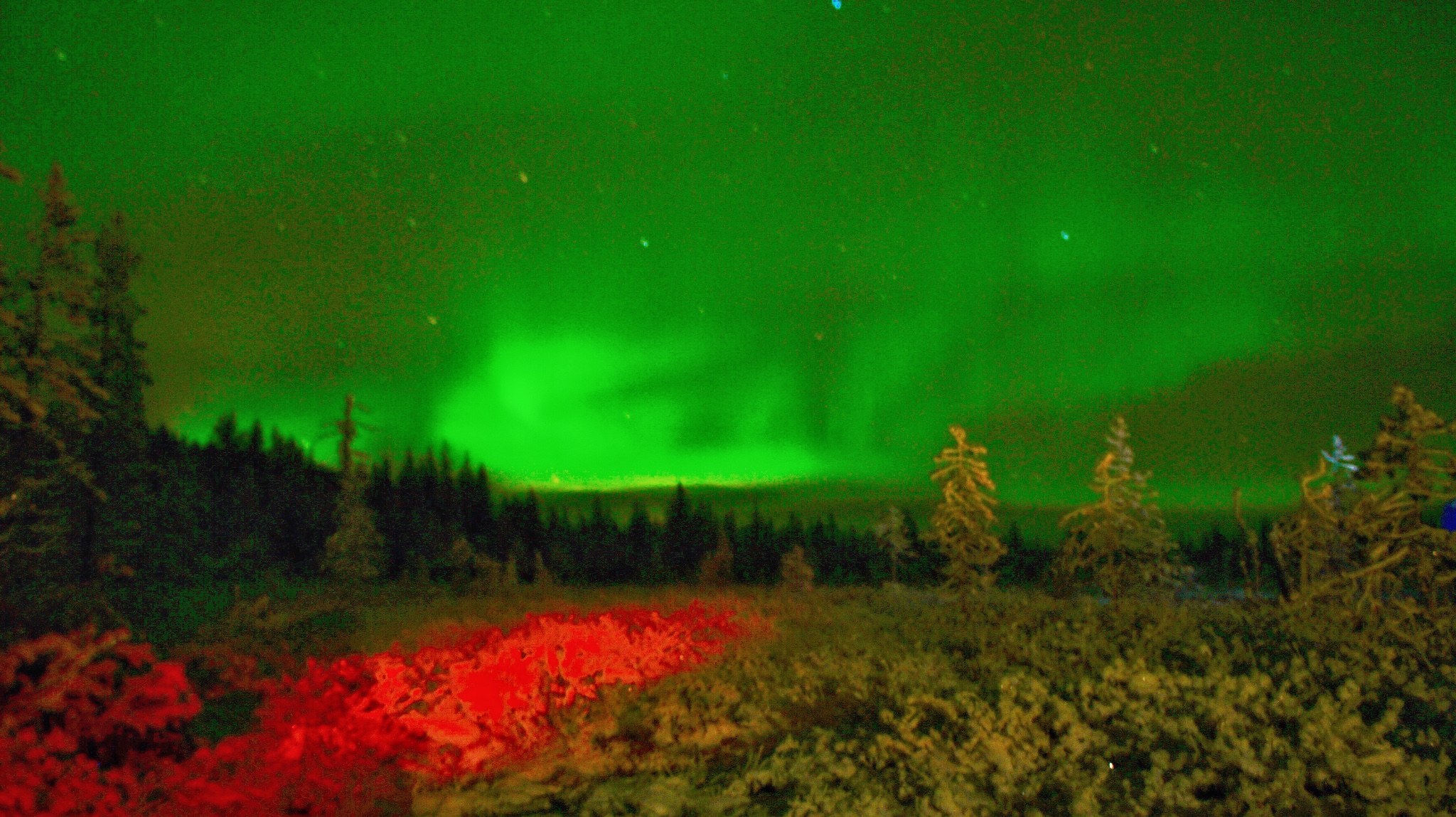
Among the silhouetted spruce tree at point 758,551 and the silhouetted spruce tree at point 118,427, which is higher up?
the silhouetted spruce tree at point 118,427

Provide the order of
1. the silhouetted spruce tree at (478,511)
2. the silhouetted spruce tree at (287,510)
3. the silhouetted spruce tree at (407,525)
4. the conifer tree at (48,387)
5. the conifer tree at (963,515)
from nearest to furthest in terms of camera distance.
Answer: the conifer tree at (48,387)
the conifer tree at (963,515)
the silhouetted spruce tree at (287,510)
the silhouetted spruce tree at (407,525)
the silhouetted spruce tree at (478,511)

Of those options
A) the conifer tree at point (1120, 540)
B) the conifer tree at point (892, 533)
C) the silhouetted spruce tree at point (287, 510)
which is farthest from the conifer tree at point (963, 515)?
the silhouetted spruce tree at point (287, 510)

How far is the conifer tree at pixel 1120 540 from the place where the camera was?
2675 centimetres

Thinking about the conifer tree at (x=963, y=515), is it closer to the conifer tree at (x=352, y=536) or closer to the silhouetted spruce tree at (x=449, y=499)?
the conifer tree at (x=352, y=536)

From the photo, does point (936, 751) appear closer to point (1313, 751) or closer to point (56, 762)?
point (1313, 751)

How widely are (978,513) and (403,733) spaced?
2581 cm

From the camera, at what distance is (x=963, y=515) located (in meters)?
31.6

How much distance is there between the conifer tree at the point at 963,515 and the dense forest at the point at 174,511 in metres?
11.4

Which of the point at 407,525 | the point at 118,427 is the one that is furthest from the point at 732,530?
the point at 118,427

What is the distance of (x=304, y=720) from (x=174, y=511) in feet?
150

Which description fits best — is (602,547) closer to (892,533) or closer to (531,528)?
(531,528)

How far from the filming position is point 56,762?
6.79 m

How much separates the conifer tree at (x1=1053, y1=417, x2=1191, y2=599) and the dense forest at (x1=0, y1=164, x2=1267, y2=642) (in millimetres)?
16600

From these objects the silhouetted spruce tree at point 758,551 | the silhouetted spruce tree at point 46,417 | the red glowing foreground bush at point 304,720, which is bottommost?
the silhouetted spruce tree at point 758,551
